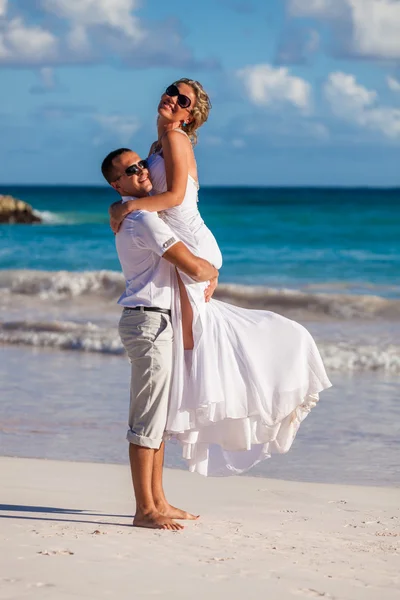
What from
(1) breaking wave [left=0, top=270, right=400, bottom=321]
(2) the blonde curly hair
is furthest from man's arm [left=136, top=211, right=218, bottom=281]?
(1) breaking wave [left=0, top=270, right=400, bottom=321]

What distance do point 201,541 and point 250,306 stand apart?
42.8 feet

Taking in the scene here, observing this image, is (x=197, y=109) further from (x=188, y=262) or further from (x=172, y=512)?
(x=172, y=512)

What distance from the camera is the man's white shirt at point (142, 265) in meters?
4.17

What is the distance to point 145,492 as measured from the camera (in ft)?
14.1

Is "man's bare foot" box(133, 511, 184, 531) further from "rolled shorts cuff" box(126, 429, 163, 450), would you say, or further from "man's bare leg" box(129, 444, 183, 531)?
"rolled shorts cuff" box(126, 429, 163, 450)

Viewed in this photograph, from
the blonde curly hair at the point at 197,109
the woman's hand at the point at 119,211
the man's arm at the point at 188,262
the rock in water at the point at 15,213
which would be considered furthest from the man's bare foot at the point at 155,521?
the rock in water at the point at 15,213

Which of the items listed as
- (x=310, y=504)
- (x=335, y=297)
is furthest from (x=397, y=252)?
(x=310, y=504)

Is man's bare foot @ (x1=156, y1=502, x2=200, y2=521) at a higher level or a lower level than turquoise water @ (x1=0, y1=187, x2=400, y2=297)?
lower

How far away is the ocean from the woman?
1465mm

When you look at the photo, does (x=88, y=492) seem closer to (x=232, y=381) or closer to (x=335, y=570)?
(x=232, y=381)

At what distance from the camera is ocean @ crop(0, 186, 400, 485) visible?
6.64 m

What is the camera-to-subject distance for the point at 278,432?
4.41m

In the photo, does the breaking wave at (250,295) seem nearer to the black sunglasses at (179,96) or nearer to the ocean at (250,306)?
the ocean at (250,306)

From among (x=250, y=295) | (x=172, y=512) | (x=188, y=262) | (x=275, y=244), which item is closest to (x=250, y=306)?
(x=250, y=295)
